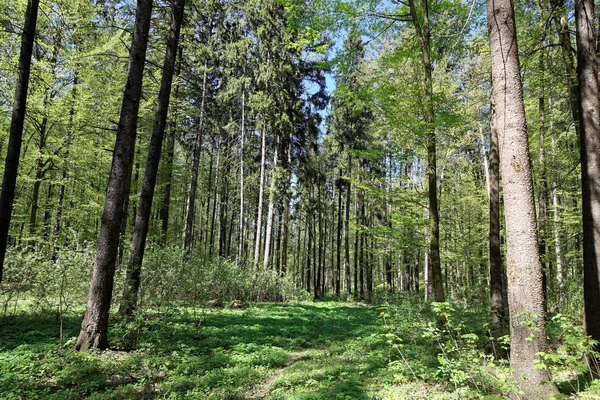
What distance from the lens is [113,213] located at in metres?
5.43

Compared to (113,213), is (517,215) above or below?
below

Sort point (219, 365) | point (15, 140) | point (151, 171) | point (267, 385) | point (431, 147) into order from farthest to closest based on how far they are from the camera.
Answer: point (151, 171)
point (431, 147)
point (15, 140)
point (219, 365)
point (267, 385)

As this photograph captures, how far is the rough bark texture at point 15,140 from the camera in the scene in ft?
21.2

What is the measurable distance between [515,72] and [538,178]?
6.66m

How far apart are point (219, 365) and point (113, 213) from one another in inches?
124

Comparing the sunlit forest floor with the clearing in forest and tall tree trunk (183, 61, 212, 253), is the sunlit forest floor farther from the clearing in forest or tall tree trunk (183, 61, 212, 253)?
tall tree trunk (183, 61, 212, 253)

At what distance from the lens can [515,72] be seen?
3414mm

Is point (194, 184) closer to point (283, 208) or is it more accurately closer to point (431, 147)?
point (283, 208)

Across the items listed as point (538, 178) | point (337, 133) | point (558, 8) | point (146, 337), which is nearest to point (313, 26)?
point (558, 8)

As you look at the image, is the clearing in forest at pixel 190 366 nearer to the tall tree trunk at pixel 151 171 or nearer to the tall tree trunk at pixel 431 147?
the tall tree trunk at pixel 151 171

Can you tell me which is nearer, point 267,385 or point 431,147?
point 267,385

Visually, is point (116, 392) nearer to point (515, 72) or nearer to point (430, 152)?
point (515, 72)

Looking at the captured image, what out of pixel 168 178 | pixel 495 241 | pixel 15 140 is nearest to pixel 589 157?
pixel 495 241

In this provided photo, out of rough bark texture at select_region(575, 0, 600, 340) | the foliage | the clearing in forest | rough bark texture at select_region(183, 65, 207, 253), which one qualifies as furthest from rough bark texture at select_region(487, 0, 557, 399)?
rough bark texture at select_region(183, 65, 207, 253)
